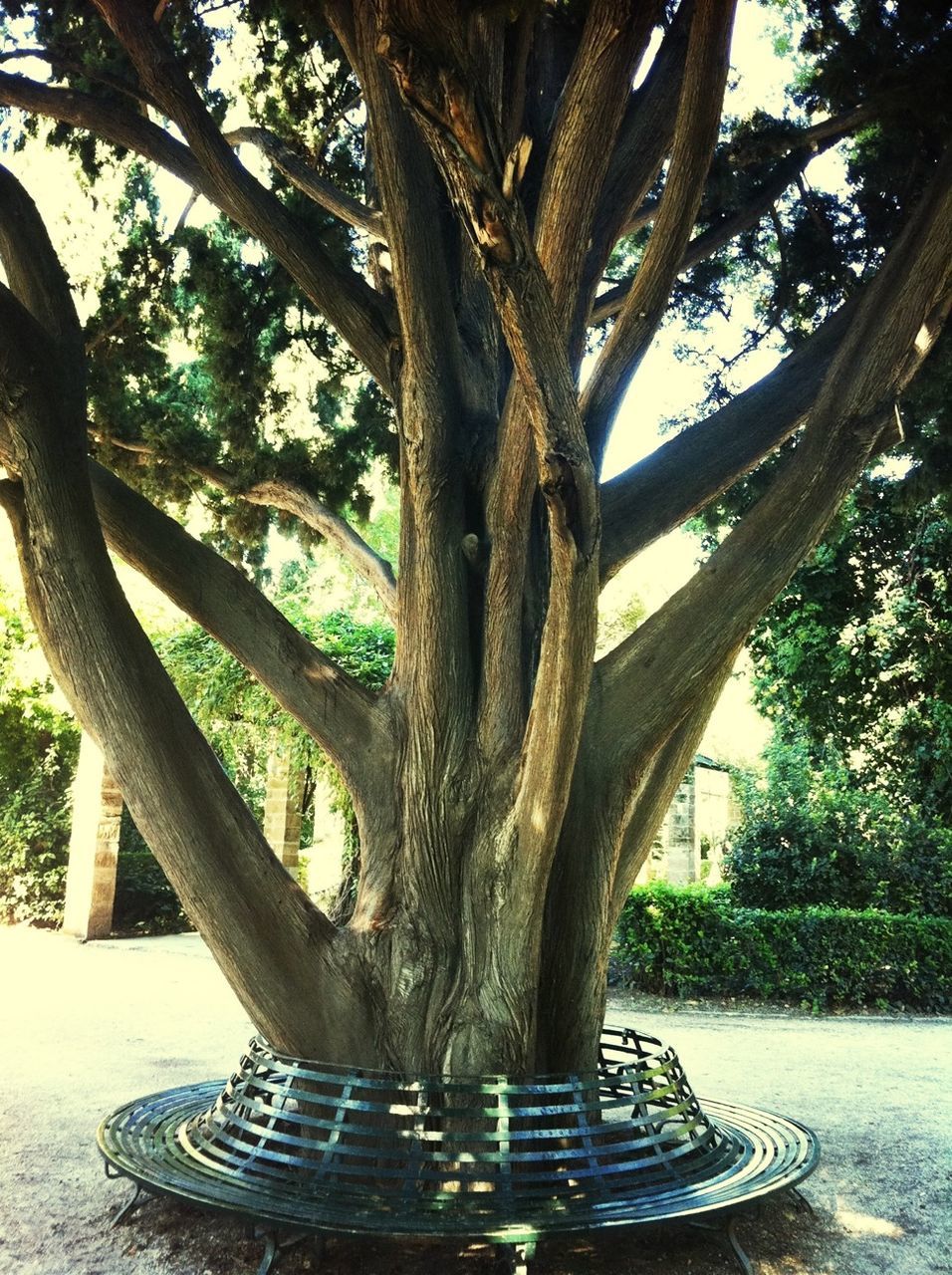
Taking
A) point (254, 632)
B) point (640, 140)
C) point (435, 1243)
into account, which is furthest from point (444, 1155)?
point (640, 140)

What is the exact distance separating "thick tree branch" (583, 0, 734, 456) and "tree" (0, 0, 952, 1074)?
12 millimetres

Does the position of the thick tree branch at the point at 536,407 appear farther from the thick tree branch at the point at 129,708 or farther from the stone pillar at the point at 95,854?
the stone pillar at the point at 95,854

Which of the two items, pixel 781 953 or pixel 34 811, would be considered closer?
pixel 781 953

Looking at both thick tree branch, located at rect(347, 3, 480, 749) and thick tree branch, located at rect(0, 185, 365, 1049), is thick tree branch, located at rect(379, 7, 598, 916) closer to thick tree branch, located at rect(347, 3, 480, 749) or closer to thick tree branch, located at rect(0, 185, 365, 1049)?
thick tree branch, located at rect(347, 3, 480, 749)

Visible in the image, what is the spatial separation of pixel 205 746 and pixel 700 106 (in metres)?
3.16

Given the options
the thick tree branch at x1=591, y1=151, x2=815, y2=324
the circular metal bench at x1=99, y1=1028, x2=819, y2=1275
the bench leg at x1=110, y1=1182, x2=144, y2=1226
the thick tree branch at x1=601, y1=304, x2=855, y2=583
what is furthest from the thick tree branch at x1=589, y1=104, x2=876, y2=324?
the bench leg at x1=110, y1=1182, x2=144, y2=1226

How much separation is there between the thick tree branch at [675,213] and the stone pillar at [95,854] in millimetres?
10148

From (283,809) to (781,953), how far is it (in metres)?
6.36

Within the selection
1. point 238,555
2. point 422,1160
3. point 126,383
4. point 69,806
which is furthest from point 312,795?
point 422,1160

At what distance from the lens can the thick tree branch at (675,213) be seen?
12.7 feet

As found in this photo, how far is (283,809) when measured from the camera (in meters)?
13.6

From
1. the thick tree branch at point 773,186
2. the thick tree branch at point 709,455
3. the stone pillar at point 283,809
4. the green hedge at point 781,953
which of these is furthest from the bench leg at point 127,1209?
the stone pillar at point 283,809

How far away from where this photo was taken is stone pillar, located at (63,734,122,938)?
43.1ft

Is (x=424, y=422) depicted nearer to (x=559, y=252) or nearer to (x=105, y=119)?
(x=559, y=252)
